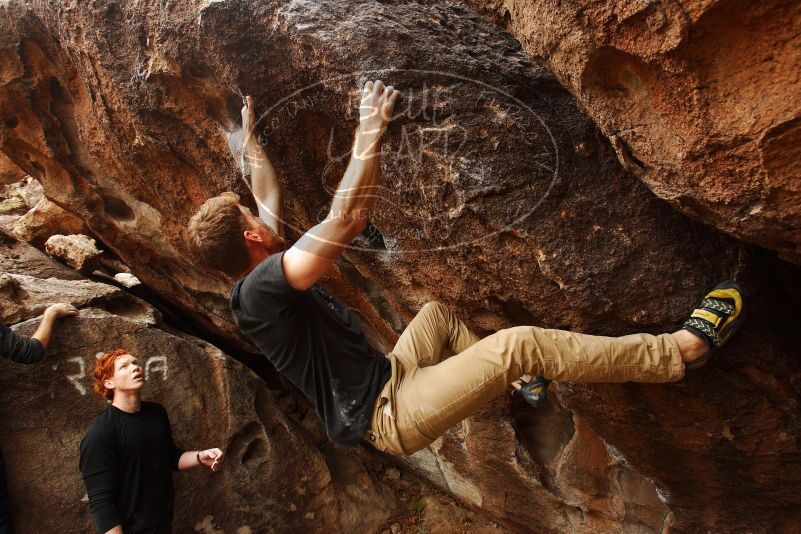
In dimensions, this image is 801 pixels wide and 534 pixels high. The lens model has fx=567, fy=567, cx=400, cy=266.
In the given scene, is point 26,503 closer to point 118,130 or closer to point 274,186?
point 118,130

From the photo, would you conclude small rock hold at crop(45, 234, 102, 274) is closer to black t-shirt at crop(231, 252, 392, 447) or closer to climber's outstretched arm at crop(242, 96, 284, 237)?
→ climber's outstretched arm at crop(242, 96, 284, 237)

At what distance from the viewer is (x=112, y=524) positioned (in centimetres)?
301

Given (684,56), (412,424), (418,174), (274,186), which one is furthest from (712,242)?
(274,186)

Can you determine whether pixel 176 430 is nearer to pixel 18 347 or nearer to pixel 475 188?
pixel 18 347

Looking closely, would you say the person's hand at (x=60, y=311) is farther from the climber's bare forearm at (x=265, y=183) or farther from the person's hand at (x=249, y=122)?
the person's hand at (x=249, y=122)

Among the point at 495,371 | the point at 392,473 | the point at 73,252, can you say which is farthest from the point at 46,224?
the point at 495,371

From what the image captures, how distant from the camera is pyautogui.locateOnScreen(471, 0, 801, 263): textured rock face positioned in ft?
5.39

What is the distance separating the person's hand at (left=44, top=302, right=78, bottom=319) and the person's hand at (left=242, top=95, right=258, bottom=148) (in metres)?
1.95

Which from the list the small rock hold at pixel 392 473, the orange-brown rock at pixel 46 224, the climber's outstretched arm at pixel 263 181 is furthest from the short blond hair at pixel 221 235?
the orange-brown rock at pixel 46 224

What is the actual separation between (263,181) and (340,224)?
3.83 ft

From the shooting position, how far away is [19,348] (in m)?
3.45

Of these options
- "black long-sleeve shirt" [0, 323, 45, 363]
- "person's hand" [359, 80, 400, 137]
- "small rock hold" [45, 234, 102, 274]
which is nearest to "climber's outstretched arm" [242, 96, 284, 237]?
"person's hand" [359, 80, 400, 137]

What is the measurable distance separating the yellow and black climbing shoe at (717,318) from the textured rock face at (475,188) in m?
0.11

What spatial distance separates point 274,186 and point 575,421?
2.57 metres
